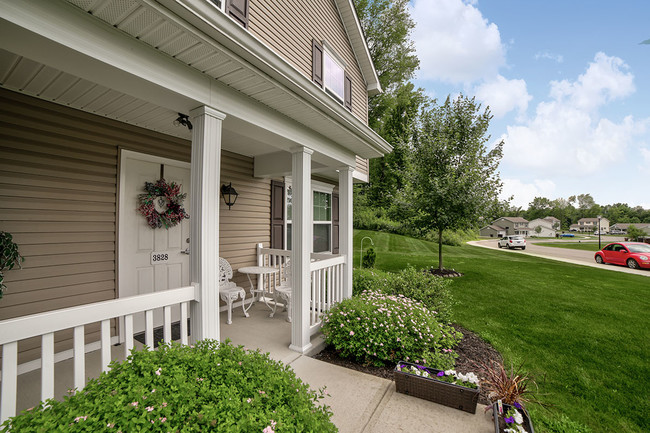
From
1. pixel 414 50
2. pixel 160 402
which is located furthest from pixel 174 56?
pixel 414 50

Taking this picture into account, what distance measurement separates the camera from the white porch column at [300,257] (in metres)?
3.29

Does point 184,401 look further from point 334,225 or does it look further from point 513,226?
point 513,226

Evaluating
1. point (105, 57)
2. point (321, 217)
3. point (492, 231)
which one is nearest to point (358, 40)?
point (321, 217)

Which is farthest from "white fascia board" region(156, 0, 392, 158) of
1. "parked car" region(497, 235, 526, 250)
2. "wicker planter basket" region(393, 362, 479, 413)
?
"parked car" region(497, 235, 526, 250)

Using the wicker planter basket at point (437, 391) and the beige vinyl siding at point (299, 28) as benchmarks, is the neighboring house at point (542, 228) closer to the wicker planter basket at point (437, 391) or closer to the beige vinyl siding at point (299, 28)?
the beige vinyl siding at point (299, 28)

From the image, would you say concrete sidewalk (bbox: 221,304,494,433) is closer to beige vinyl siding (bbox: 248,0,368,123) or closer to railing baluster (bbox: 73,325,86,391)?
railing baluster (bbox: 73,325,86,391)

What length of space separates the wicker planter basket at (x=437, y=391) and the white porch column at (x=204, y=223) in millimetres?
1719

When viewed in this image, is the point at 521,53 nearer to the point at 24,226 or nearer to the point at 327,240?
the point at 327,240

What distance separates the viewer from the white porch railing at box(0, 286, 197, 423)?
1352mm

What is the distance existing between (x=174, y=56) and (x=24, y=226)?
2350 millimetres

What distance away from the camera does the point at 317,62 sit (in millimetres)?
5793

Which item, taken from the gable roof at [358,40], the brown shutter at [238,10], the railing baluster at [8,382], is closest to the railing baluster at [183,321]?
the railing baluster at [8,382]

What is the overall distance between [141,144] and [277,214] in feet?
8.97

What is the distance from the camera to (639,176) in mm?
43062
